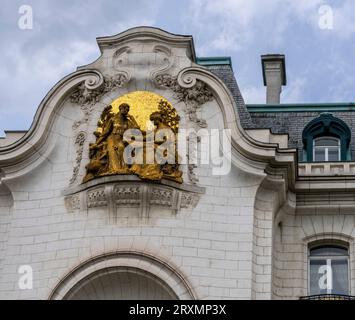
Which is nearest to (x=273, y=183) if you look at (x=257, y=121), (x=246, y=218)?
(x=246, y=218)

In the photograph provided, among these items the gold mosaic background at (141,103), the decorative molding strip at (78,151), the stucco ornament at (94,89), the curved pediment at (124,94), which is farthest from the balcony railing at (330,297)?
the stucco ornament at (94,89)

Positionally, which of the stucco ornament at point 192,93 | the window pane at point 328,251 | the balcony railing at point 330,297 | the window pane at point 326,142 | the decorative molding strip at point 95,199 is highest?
the stucco ornament at point 192,93

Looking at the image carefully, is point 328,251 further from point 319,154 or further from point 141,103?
point 141,103

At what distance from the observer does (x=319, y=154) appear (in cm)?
3709

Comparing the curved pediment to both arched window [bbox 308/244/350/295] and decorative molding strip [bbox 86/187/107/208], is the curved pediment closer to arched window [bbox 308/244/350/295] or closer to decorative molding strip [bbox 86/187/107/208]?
decorative molding strip [bbox 86/187/107/208]

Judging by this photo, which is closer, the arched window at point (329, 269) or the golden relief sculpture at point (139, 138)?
the golden relief sculpture at point (139, 138)

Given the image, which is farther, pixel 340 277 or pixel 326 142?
pixel 326 142

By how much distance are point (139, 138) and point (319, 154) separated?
17.8 ft

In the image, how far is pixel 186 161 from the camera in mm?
34375

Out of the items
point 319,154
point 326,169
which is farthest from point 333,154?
point 326,169

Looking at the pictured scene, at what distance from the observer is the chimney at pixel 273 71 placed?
4150cm

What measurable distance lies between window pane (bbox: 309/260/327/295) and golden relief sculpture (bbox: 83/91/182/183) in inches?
162

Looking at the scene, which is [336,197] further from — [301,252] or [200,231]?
[200,231]

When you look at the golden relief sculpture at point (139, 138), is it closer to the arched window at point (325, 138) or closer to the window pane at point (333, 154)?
the arched window at point (325, 138)
